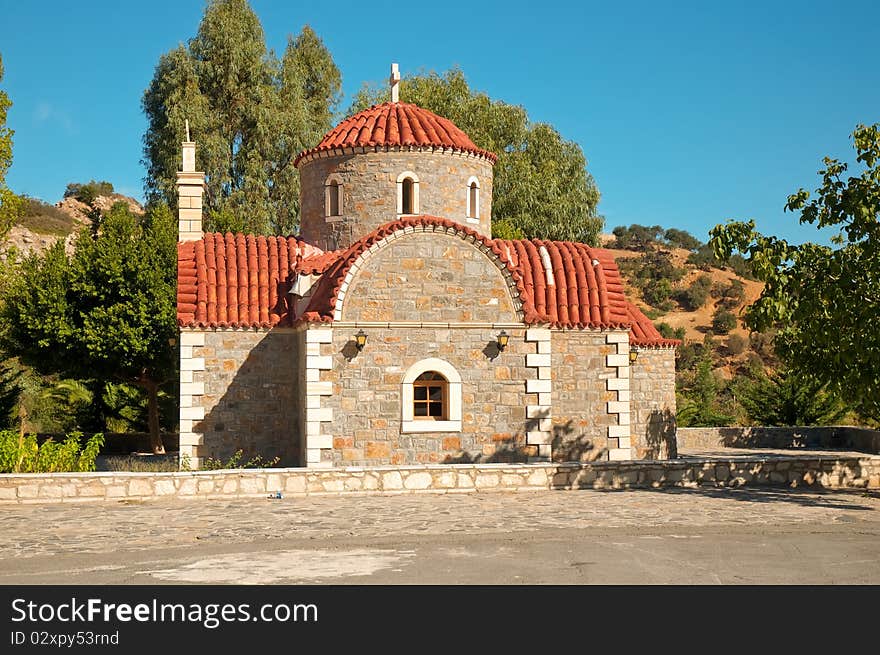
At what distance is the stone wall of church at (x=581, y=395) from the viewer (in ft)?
63.3

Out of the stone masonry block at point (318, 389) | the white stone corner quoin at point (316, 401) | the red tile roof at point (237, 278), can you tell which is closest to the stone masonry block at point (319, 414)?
the white stone corner quoin at point (316, 401)

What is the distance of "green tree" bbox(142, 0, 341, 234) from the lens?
3634cm

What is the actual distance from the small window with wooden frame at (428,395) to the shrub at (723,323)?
42473mm

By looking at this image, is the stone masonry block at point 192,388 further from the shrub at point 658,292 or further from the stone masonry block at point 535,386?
the shrub at point 658,292

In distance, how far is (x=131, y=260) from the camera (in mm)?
25250

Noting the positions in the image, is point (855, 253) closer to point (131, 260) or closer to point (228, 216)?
point (131, 260)

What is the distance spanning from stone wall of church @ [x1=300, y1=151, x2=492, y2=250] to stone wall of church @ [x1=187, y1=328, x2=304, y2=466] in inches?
123

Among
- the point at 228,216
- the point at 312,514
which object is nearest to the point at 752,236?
the point at 312,514

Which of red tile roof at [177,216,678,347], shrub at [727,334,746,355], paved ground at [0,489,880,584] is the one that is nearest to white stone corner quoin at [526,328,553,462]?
red tile roof at [177,216,678,347]

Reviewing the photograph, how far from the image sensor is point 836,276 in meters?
14.1

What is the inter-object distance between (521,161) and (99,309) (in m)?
18.8

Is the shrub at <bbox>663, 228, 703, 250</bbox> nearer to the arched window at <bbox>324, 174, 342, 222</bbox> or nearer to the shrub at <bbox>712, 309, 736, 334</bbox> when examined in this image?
the shrub at <bbox>712, 309, 736, 334</bbox>

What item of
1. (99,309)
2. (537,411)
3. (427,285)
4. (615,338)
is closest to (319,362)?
(427,285)

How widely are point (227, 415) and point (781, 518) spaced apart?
34.8 feet
